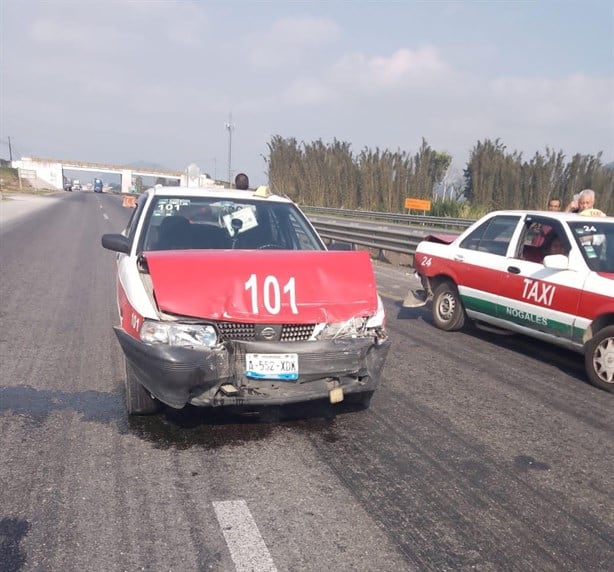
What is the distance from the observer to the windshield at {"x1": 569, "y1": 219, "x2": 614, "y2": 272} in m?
6.14

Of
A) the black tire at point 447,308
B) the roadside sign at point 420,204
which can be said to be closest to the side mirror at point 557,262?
the black tire at point 447,308

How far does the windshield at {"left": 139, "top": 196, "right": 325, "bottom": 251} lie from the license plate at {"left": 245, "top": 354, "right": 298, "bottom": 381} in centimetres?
160

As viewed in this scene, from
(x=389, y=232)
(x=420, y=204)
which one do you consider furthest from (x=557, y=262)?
(x=420, y=204)

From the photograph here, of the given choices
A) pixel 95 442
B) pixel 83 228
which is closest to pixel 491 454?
pixel 95 442

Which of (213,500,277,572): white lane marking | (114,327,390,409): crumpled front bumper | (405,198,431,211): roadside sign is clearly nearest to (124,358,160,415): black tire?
(114,327,390,409): crumpled front bumper

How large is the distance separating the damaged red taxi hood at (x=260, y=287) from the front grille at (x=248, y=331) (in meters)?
0.05

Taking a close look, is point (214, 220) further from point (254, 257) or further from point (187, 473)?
point (187, 473)

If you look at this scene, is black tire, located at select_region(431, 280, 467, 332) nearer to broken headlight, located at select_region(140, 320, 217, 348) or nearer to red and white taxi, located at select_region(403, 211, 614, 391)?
red and white taxi, located at select_region(403, 211, 614, 391)

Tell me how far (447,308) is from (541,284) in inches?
68.9

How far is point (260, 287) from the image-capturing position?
4.11 metres

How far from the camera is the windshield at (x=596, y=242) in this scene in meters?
6.14

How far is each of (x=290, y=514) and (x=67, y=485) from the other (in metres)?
1.27

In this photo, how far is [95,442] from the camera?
4039mm

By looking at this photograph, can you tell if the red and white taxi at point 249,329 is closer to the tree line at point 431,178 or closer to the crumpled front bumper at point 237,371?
the crumpled front bumper at point 237,371
